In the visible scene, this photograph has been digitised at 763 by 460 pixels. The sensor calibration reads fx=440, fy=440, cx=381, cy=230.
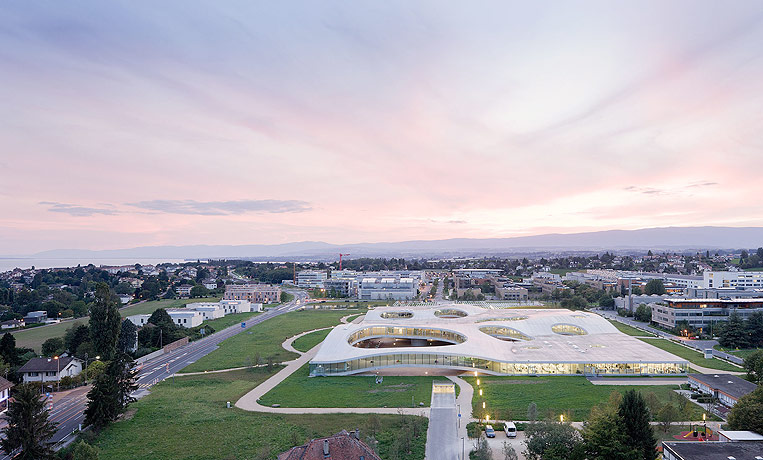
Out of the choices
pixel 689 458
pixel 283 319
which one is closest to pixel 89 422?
pixel 689 458

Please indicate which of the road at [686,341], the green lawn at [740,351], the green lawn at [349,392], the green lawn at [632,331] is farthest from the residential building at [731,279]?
the green lawn at [349,392]

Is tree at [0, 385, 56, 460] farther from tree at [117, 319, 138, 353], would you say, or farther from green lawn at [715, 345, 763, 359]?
green lawn at [715, 345, 763, 359]

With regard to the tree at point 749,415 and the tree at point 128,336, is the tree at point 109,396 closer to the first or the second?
the tree at point 128,336

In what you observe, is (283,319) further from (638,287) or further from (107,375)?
(638,287)

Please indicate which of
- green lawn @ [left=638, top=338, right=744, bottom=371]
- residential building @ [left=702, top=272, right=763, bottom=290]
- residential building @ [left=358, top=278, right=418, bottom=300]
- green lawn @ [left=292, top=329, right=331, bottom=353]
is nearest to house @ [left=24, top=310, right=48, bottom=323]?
green lawn @ [left=292, top=329, right=331, bottom=353]

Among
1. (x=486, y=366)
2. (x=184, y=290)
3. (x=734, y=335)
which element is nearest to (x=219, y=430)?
(x=486, y=366)
